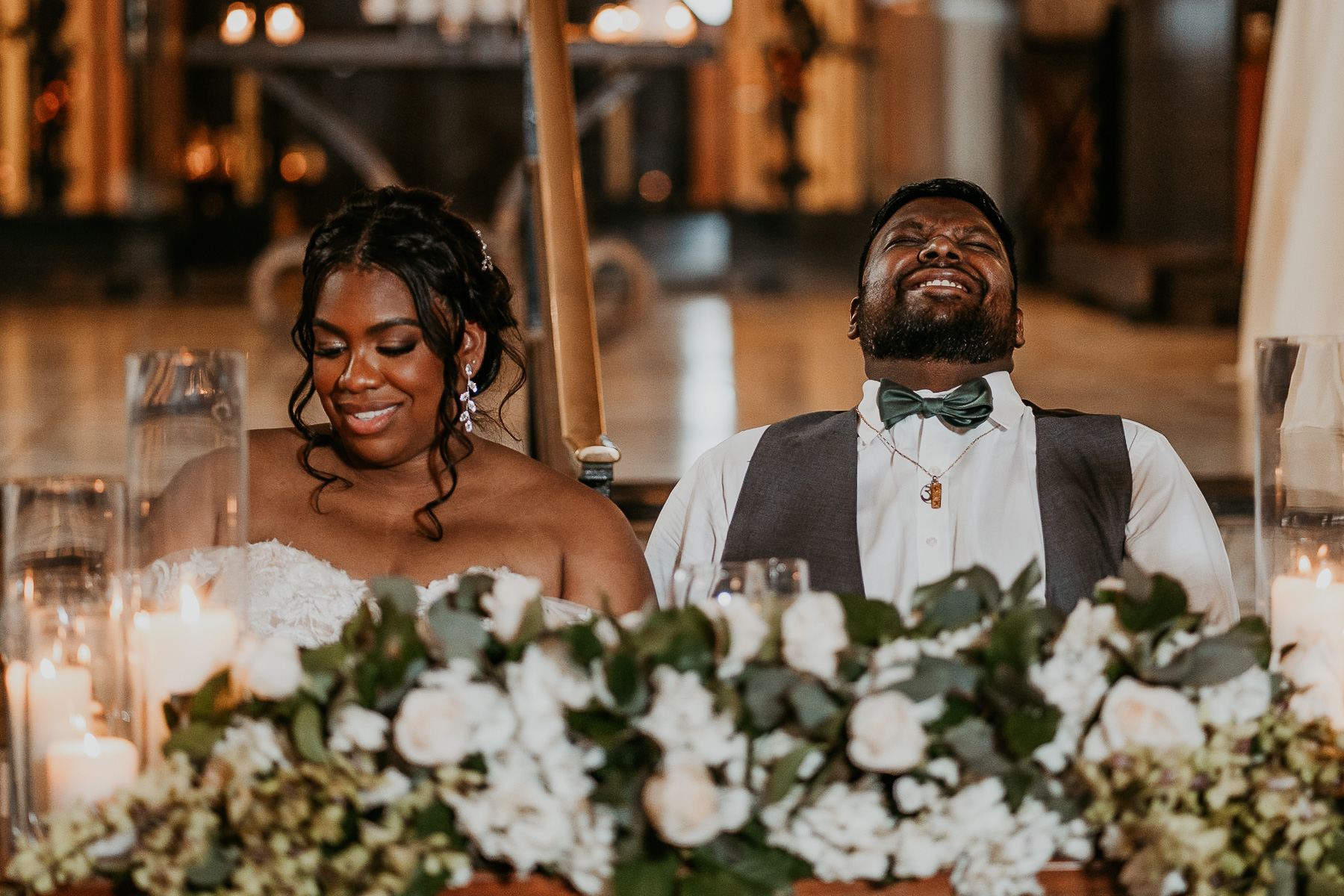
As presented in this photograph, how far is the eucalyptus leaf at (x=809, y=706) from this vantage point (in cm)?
138

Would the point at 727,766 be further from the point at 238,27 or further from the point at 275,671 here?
the point at 238,27

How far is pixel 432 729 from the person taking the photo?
133 centimetres

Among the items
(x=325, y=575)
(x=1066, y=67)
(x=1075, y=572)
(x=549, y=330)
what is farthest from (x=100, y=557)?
(x=1066, y=67)

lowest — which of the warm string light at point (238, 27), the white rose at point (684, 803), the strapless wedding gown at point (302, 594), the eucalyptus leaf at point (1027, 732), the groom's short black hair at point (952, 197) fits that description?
the strapless wedding gown at point (302, 594)

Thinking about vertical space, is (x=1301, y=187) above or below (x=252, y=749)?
above

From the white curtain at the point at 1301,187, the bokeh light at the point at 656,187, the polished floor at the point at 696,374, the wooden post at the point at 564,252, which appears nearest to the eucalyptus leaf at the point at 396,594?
the wooden post at the point at 564,252

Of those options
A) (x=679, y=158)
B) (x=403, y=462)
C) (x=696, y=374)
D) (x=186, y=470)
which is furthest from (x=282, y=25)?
(x=679, y=158)

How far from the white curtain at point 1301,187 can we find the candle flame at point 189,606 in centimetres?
362

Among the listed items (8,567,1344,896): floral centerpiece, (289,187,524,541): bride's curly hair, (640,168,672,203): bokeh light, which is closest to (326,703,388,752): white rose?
(8,567,1344,896): floral centerpiece

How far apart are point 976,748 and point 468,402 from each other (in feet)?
4.24

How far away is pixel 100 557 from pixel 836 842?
0.78 meters

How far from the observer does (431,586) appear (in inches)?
91.4

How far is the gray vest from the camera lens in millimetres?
2447

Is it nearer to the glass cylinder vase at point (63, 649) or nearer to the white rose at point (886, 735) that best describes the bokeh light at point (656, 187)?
the glass cylinder vase at point (63, 649)
